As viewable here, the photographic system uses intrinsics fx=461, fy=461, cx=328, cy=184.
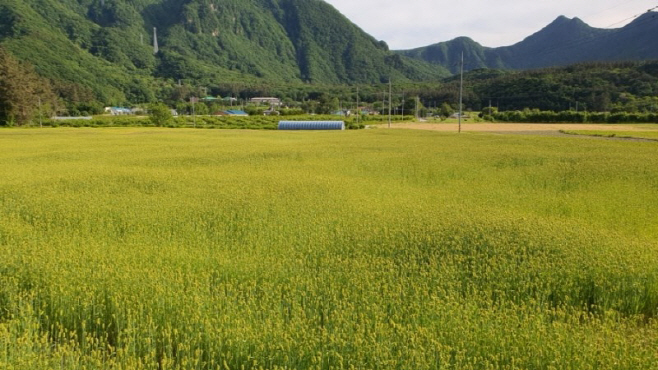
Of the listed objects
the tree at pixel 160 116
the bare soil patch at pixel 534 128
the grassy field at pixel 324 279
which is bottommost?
the grassy field at pixel 324 279

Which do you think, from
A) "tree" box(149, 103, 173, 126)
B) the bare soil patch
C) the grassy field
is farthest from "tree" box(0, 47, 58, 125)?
the grassy field

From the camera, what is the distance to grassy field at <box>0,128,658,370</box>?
5004 mm

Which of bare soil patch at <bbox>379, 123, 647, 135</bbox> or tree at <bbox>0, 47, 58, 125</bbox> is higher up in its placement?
tree at <bbox>0, 47, 58, 125</bbox>

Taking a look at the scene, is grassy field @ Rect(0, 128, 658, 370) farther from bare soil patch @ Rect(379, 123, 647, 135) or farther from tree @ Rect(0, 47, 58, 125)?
tree @ Rect(0, 47, 58, 125)

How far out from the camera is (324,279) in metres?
7.01

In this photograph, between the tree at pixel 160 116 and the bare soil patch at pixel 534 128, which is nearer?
the bare soil patch at pixel 534 128

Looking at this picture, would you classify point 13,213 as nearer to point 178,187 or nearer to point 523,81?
point 178,187

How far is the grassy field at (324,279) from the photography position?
5004 millimetres

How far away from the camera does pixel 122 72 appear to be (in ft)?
544

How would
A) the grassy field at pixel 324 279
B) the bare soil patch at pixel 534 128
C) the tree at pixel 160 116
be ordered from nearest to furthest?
the grassy field at pixel 324 279 → the bare soil patch at pixel 534 128 → the tree at pixel 160 116

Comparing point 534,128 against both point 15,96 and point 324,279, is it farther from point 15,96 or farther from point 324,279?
point 15,96

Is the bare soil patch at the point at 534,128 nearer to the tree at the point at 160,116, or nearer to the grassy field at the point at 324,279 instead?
the tree at the point at 160,116

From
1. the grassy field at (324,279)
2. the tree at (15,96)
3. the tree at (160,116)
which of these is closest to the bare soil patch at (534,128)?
the tree at (160,116)

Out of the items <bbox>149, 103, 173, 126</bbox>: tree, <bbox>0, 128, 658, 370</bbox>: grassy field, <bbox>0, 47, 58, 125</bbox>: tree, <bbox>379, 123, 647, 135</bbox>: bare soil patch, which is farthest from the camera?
<bbox>149, 103, 173, 126</bbox>: tree
